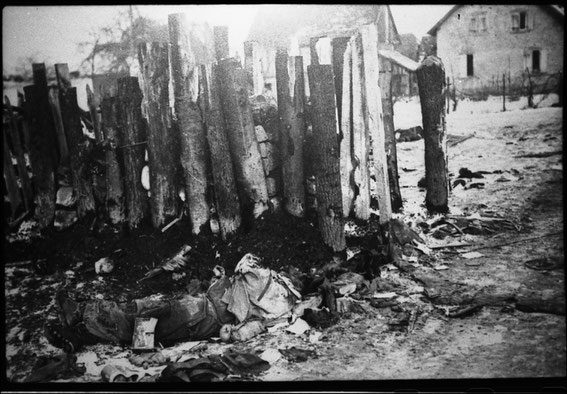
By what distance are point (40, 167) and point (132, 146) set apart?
780mm

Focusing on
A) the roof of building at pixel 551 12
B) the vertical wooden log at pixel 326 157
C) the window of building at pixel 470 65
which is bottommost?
the vertical wooden log at pixel 326 157

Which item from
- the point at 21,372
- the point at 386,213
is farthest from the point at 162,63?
the point at 21,372

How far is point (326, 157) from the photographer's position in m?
3.21

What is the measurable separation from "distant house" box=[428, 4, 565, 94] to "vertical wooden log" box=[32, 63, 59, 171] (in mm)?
2943

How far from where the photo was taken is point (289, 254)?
322 centimetres

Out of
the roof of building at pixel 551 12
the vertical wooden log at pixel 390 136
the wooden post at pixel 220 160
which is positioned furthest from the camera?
the vertical wooden log at pixel 390 136

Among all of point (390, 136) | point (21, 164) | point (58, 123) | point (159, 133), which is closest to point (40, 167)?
point (21, 164)

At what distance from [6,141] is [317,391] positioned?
297 centimetres

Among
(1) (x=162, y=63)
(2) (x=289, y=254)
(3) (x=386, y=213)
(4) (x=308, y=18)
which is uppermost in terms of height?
(4) (x=308, y=18)

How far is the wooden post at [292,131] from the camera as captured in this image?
3.14m

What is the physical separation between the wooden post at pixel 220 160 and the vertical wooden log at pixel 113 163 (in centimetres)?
72

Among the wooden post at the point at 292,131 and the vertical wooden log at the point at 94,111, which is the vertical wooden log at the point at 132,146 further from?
the wooden post at the point at 292,131

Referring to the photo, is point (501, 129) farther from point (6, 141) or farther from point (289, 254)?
point (6, 141)

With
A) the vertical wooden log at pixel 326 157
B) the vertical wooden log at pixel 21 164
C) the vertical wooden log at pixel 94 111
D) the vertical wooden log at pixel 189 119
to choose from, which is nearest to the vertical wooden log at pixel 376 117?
the vertical wooden log at pixel 326 157
